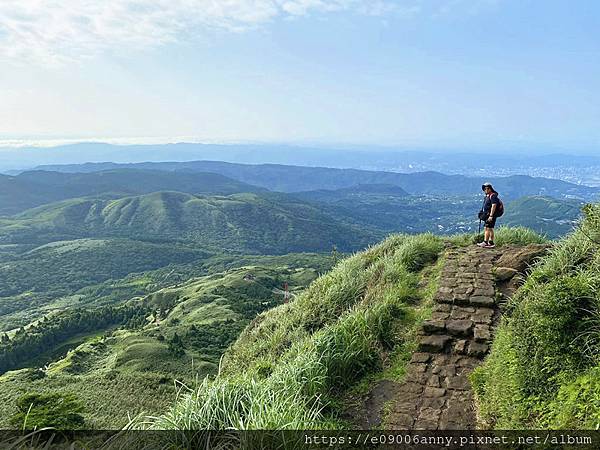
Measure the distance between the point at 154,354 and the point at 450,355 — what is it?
142 feet

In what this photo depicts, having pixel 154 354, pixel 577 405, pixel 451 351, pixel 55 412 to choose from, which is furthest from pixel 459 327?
pixel 154 354

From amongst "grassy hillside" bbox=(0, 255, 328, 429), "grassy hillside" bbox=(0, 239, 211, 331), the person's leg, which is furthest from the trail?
"grassy hillside" bbox=(0, 239, 211, 331)

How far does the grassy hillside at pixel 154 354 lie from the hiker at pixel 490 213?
29.9ft

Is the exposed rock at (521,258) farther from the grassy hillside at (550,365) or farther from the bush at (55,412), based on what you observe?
the bush at (55,412)

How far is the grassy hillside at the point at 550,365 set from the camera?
12.3 feet

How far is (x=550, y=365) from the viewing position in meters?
4.28

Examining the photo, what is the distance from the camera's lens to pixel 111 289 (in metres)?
138

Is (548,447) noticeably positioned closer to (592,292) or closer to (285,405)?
(592,292)

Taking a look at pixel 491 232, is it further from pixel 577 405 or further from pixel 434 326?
pixel 577 405

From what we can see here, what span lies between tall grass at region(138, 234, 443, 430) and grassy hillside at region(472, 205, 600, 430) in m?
1.86

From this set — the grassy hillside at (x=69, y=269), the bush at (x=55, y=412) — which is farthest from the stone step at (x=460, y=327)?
the grassy hillside at (x=69, y=269)

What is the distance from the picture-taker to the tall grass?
4.52 metres

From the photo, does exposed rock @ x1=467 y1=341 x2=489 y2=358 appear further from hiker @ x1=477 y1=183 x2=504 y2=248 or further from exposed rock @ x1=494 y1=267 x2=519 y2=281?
hiker @ x1=477 y1=183 x2=504 y2=248

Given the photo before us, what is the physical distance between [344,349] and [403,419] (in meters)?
1.61
